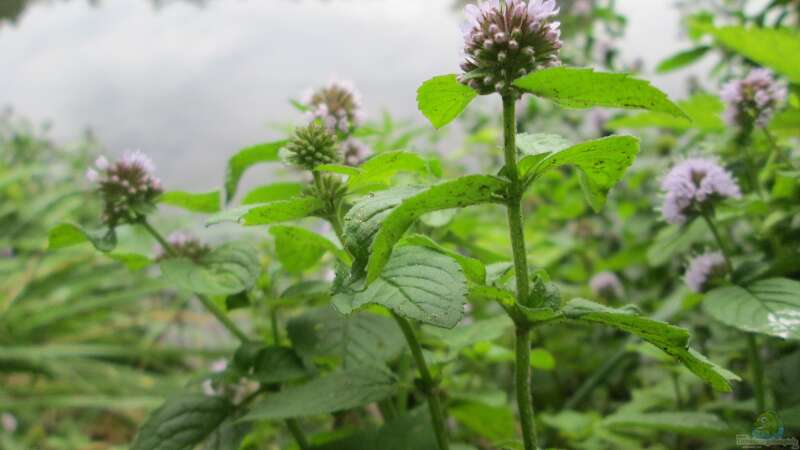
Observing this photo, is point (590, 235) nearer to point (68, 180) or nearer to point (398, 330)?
point (398, 330)

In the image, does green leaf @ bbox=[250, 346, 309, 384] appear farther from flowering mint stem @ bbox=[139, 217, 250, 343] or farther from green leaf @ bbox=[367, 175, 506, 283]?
green leaf @ bbox=[367, 175, 506, 283]

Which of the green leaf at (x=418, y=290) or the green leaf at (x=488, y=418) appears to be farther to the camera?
the green leaf at (x=488, y=418)

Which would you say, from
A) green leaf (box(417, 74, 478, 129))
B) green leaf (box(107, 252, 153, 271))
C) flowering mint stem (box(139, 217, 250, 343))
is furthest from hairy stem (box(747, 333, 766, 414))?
green leaf (box(107, 252, 153, 271))

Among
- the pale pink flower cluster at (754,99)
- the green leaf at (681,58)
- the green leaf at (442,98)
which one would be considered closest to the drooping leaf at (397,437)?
the green leaf at (442,98)

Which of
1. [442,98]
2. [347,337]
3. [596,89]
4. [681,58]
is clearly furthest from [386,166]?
[681,58]

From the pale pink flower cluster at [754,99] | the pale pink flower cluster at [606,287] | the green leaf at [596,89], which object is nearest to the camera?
the green leaf at [596,89]

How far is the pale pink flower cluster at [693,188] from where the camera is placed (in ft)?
2.49

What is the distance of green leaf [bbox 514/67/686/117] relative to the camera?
0.39 metres

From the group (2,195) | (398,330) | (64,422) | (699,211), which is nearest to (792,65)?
(699,211)

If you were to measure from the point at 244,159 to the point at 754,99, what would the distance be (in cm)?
70

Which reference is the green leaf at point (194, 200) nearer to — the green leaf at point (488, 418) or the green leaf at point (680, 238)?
the green leaf at point (488, 418)

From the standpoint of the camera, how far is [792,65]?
0.84 metres

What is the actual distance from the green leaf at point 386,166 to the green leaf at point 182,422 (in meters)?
0.34

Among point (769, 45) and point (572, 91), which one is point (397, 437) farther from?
point (769, 45)
